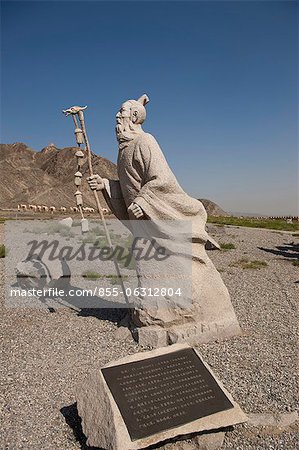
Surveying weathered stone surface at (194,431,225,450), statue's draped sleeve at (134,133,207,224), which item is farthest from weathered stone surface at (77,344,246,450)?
statue's draped sleeve at (134,133,207,224)

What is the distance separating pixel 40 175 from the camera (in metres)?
86.6

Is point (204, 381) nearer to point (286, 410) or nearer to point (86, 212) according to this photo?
point (286, 410)

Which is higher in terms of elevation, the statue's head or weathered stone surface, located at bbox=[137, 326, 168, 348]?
the statue's head

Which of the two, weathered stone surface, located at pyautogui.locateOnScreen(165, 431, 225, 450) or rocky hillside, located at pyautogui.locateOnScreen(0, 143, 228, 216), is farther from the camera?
rocky hillside, located at pyautogui.locateOnScreen(0, 143, 228, 216)

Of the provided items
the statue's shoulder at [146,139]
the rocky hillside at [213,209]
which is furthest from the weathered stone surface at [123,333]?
the rocky hillside at [213,209]

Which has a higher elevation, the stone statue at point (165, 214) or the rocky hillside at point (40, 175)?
the rocky hillside at point (40, 175)

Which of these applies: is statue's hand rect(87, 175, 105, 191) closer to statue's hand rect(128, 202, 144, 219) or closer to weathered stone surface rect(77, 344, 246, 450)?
statue's hand rect(128, 202, 144, 219)

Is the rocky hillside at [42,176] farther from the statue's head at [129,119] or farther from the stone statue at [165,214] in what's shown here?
the stone statue at [165,214]

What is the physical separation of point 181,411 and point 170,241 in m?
2.75

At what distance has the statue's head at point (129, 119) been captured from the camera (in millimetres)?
6009

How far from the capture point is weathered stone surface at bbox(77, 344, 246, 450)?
3.19 meters

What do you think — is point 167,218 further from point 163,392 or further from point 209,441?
point 209,441

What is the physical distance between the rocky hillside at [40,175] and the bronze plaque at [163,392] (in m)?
58.2

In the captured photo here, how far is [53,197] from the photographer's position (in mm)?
75312
